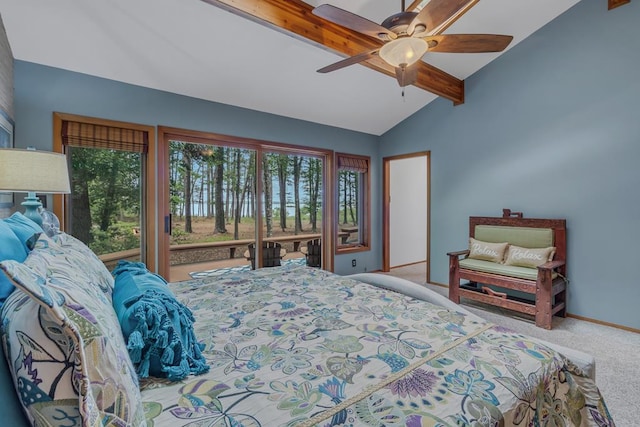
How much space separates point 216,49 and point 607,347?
176 inches

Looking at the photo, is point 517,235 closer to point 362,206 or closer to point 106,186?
point 362,206

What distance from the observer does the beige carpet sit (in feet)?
6.23

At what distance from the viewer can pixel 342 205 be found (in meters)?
5.12

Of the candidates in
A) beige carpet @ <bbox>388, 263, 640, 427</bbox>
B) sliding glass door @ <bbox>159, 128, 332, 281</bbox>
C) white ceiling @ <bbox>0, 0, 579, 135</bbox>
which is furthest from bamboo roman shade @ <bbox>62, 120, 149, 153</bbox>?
beige carpet @ <bbox>388, 263, 640, 427</bbox>

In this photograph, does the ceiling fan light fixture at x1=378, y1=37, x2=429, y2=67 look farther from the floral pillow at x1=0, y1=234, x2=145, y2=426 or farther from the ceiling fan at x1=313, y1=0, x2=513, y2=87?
the floral pillow at x1=0, y1=234, x2=145, y2=426

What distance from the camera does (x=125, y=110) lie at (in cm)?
304

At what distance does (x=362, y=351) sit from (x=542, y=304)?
111 inches

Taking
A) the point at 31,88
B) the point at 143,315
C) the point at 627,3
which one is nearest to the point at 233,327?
the point at 143,315

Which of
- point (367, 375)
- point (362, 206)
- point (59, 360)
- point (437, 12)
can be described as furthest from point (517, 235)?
point (59, 360)

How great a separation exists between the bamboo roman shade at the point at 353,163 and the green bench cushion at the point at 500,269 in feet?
7.39

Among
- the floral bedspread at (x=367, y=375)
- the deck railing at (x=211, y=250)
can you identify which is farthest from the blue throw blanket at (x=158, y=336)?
the deck railing at (x=211, y=250)

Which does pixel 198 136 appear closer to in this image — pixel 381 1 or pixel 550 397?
pixel 381 1

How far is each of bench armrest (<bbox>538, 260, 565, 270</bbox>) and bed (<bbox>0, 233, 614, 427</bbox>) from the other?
6.62 ft

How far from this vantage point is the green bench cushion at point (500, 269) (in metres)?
3.19
